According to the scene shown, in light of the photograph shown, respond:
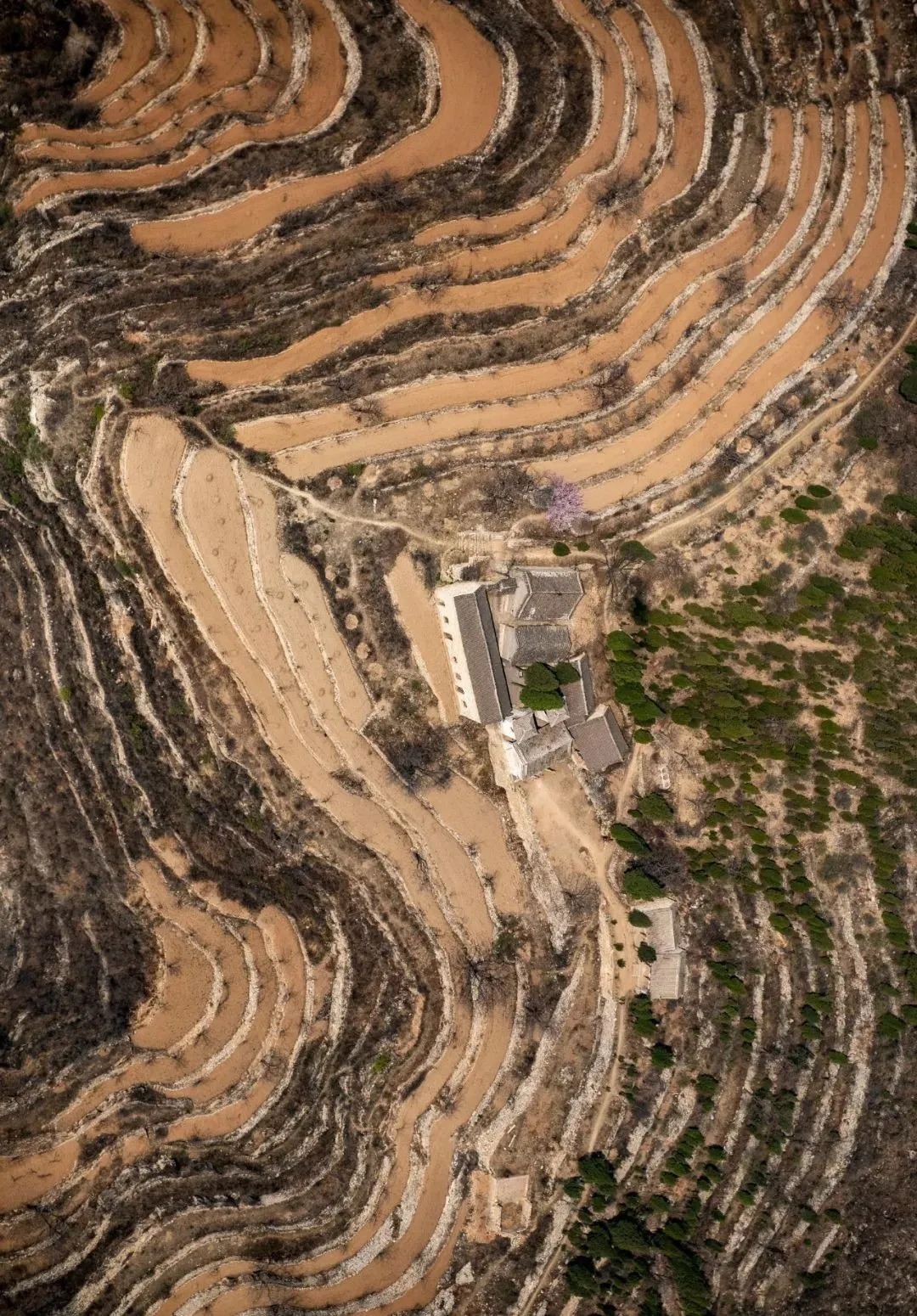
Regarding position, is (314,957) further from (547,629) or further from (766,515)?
(766,515)

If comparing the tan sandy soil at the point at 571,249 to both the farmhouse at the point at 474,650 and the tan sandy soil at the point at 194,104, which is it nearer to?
the tan sandy soil at the point at 194,104

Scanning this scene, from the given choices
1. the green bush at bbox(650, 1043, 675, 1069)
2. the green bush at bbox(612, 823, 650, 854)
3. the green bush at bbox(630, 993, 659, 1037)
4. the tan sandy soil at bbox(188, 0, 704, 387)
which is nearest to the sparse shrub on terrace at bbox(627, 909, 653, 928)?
the green bush at bbox(612, 823, 650, 854)

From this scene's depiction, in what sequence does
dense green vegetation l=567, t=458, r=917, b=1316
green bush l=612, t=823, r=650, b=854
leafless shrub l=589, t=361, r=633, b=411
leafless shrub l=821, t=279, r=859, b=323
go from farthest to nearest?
green bush l=612, t=823, r=650, b=854
leafless shrub l=821, t=279, r=859, b=323
leafless shrub l=589, t=361, r=633, b=411
dense green vegetation l=567, t=458, r=917, b=1316

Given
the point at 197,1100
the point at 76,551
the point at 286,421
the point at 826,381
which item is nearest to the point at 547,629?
the point at 286,421

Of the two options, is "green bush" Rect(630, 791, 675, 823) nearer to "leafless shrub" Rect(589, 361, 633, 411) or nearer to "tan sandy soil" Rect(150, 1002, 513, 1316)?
"tan sandy soil" Rect(150, 1002, 513, 1316)

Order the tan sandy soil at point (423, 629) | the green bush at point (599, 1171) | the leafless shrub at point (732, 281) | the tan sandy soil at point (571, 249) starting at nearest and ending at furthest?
the tan sandy soil at point (571, 249) → the tan sandy soil at point (423, 629) → the leafless shrub at point (732, 281) → the green bush at point (599, 1171)

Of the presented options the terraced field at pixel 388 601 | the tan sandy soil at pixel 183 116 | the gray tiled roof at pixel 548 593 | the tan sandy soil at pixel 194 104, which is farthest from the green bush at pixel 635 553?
the tan sandy soil at pixel 194 104
